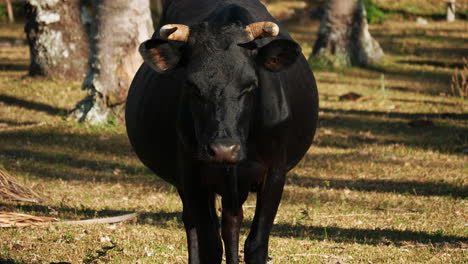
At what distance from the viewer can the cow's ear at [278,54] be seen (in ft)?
16.5

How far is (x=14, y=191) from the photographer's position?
9000 mm

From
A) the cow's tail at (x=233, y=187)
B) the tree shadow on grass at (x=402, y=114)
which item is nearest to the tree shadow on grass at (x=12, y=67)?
the tree shadow on grass at (x=402, y=114)

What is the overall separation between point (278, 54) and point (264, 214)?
3.78 ft

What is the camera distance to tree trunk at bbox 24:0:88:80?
15953 mm

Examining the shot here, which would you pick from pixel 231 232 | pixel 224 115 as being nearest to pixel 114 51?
pixel 231 232

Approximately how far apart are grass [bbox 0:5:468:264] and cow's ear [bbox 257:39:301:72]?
205cm

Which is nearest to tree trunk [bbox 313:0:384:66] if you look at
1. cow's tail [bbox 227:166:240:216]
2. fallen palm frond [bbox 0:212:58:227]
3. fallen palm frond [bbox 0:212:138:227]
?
fallen palm frond [bbox 0:212:138:227]

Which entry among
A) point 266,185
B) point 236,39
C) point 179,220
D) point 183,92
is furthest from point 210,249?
point 179,220

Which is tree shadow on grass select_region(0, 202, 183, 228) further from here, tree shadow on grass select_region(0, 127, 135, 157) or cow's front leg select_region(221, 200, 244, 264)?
tree shadow on grass select_region(0, 127, 135, 157)

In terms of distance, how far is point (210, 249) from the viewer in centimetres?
553

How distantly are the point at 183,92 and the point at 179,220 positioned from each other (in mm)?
3364

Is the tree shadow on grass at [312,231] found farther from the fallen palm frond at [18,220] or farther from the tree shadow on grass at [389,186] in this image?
the tree shadow on grass at [389,186]

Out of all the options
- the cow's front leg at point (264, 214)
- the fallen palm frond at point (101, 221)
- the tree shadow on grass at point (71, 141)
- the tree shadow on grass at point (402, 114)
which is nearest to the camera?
the cow's front leg at point (264, 214)

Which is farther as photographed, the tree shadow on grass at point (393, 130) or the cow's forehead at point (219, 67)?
the tree shadow on grass at point (393, 130)
